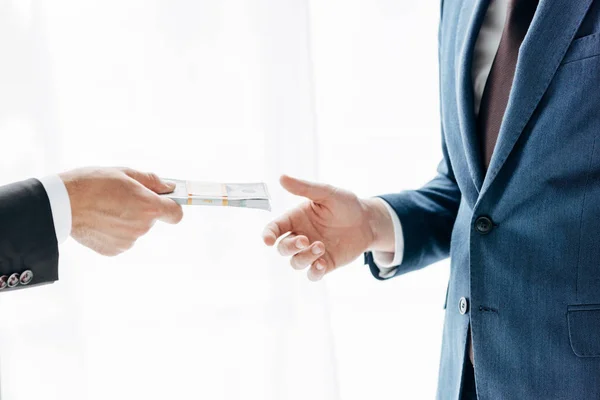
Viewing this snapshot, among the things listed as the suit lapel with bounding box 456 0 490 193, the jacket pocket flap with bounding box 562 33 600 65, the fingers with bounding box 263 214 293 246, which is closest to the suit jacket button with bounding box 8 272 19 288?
the fingers with bounding box 263 214 293 246

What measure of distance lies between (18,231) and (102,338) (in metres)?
0.75

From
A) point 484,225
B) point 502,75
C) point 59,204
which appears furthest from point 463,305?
point 59,204

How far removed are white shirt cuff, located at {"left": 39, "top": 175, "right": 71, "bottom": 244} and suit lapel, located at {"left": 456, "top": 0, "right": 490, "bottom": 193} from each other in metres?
0.64

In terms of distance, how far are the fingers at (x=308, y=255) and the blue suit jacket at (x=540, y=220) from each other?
24 cm

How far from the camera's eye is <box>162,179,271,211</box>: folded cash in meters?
1.03

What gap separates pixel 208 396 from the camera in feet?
5.51

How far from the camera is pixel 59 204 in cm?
94

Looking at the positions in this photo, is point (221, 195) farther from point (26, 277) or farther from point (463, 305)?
point (463, 305)

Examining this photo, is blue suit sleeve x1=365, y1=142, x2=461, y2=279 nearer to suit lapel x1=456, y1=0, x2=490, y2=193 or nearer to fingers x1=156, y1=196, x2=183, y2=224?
suit lapel x1=456, y1=0, x2=490, y2=193

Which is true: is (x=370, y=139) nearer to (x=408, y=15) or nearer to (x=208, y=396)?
(x=408, y=15)

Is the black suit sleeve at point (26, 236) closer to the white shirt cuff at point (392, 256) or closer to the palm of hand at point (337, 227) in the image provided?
the palm of hand at point (337, 227)

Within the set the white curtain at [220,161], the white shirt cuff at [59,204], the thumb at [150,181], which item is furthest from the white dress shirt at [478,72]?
the white curtain at [220,161]

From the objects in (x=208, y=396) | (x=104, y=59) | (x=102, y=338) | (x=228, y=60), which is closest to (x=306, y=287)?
(x=208, y=396)

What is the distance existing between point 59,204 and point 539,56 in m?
0.75
